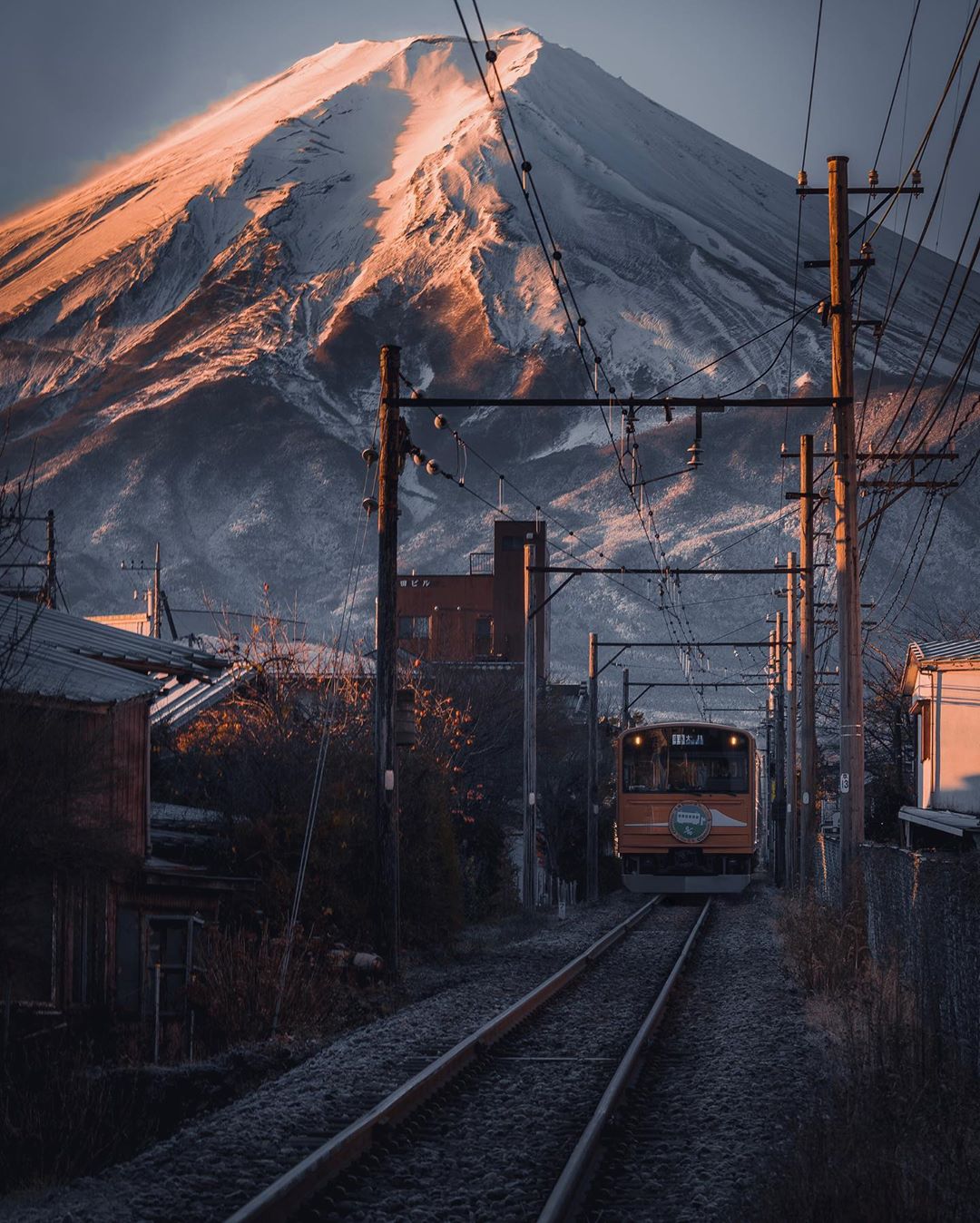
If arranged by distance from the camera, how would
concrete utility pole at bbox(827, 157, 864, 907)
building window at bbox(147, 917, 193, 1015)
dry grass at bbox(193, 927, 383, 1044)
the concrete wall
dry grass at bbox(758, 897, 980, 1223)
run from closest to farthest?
dry grass at bbox(758, 897, 980, 1223)
the concrete wall
dry grass at bbox(193, 927, 383, 1044)
concrete utility pole at bbox(827, 157, 864, 907)
building window at bbox(147, 917, 193, 1015)

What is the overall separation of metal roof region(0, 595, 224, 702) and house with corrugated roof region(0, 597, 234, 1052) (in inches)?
1.2

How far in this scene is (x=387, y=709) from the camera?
60.4 feet

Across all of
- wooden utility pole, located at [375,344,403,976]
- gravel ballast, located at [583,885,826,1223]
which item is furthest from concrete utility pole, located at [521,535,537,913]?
gravel ballast, located at [583,885,826,1223]

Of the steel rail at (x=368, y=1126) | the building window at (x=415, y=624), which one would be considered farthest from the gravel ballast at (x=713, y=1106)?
the building window at (x=415, y=624)

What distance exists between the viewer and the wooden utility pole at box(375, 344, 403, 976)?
59.4 ft

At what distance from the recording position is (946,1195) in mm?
7438

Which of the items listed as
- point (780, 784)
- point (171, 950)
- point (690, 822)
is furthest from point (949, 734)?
point (780, 784)

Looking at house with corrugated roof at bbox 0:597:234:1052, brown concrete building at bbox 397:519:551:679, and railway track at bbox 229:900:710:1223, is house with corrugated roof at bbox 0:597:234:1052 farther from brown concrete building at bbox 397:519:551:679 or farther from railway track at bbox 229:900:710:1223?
brown concrete building at bbox 397:519:551:679

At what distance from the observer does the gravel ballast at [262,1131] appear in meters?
7.86

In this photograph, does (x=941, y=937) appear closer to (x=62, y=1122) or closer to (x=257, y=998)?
(x=62, y=1122)


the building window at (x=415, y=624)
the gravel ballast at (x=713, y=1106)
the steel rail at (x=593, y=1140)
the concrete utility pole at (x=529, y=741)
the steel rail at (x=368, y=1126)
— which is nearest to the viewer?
the steel rail at (x=368, y=1126)

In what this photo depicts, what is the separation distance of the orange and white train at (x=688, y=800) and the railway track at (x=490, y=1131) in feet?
57.3

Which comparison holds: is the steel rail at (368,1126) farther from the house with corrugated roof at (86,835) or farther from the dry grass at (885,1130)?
the house with corrugated roof at (86,835)

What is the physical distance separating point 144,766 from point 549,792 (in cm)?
3272
